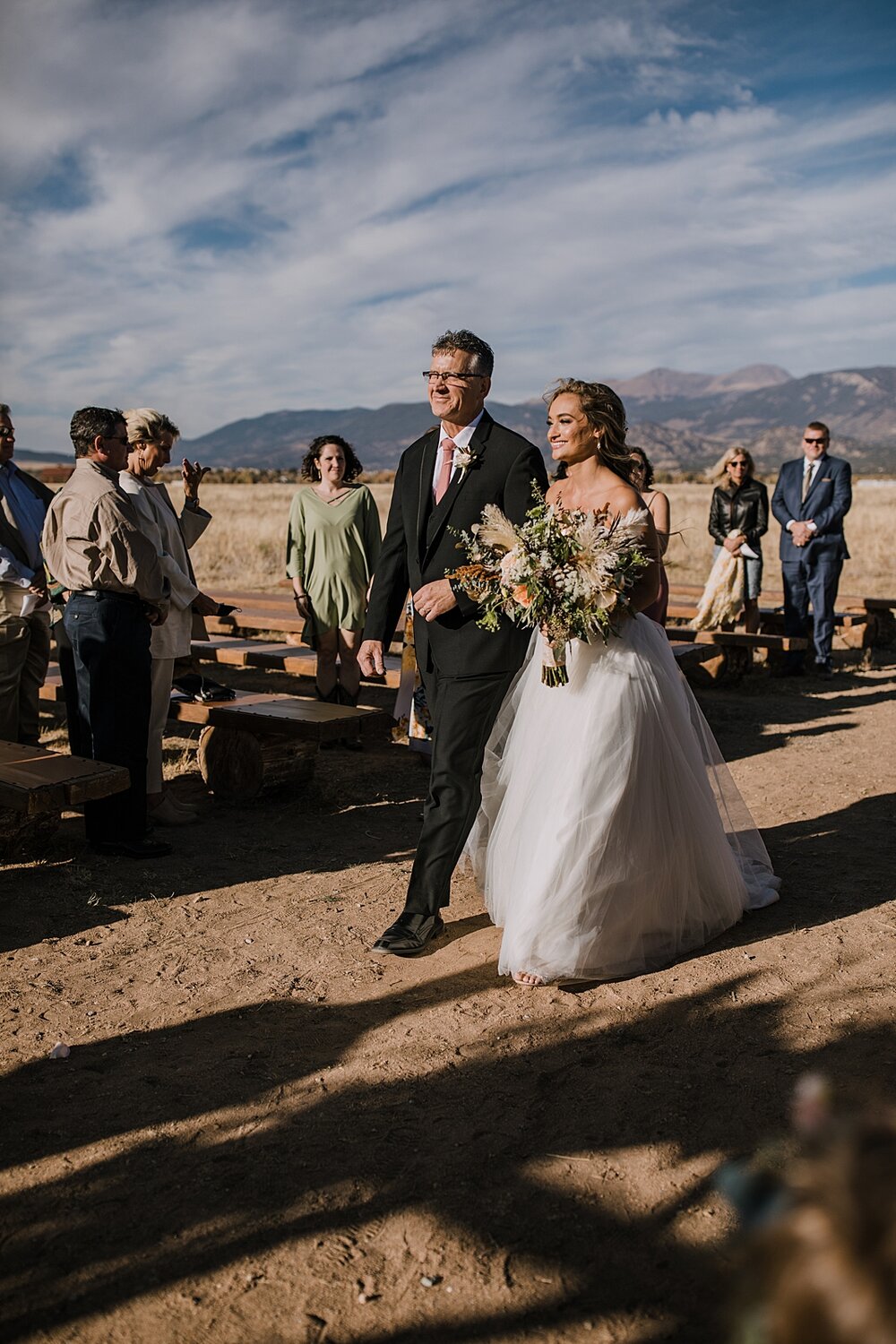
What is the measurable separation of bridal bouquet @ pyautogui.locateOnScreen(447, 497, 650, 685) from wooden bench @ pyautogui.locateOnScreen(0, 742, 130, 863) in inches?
78.2

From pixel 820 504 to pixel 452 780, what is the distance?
793 centimetres

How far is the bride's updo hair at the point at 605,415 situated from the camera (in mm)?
4207

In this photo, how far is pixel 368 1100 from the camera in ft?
10.8

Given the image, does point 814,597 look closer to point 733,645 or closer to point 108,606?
point 733,645

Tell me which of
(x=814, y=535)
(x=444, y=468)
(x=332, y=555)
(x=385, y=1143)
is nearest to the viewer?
(x=385, y=1143)

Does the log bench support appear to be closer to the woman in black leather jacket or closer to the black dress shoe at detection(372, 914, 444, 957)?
the black dress shoe at detection(372, 914, 444, 957)

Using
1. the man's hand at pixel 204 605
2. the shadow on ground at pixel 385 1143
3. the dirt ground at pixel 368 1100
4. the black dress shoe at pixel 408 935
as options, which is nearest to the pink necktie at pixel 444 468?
the black dress shoe at pixel 408 935

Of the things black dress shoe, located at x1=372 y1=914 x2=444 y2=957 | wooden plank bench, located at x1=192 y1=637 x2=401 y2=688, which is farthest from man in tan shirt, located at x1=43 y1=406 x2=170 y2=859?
wooden plank bench, located at x1=192 y1=637 x2=401 y2=688

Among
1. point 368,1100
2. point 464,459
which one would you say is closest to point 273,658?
point 464,459

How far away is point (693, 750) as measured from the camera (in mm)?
4398

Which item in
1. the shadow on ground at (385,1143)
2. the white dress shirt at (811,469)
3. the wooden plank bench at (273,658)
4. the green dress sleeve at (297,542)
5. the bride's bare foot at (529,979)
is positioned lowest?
the shadow on ground at (385,1143)

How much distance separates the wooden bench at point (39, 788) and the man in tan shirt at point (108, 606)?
25cm

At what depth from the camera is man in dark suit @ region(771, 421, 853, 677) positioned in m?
11.0

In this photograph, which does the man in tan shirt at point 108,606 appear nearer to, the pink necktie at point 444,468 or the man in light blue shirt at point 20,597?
the man in light blue shirt at point 20,597
